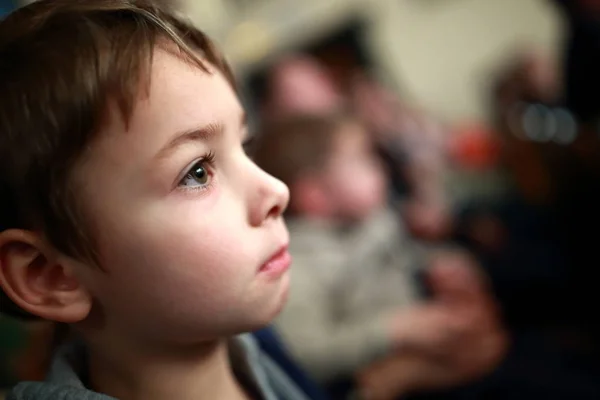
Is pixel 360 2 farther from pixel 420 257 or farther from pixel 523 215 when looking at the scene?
pixel 420 257

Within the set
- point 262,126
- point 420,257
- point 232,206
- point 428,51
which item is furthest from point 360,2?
point 232,206

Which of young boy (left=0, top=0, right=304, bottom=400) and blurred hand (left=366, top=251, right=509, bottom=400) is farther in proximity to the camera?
blurred hand (left=366, top=251, right=509, bottom=400)

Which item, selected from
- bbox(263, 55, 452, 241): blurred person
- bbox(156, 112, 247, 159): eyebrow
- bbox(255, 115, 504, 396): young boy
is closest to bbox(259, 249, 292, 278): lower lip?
bbox(156, 112, 247, 159): eyebrow

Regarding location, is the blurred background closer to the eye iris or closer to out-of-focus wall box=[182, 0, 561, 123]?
out-of-focus wall box=[182, 0, 561, 123]

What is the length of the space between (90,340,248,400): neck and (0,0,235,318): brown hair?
0.33 feet

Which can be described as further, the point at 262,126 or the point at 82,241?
the point at 262,126

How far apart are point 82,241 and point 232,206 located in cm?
11

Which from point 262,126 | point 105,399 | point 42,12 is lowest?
point 262,126

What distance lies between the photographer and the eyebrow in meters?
0.45

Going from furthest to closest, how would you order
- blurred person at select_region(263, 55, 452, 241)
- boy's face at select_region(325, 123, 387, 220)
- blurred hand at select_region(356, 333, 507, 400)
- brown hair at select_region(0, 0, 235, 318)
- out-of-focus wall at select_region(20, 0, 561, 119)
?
out-of-focus wall at select_region(20, 0, 561, 119) < blurred person at select_region(263, 55, 452, 241) < boy's face at select_region(325, 123, 387, 220) < blurred hand at select_region(356, 333, 507, 400) < brown hair at select_region(0, 0, 235, 318)

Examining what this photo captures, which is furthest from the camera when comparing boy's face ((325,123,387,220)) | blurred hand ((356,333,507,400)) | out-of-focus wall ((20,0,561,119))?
out-of-focus wall ((20,0,561,119))

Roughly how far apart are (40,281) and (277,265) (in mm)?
175

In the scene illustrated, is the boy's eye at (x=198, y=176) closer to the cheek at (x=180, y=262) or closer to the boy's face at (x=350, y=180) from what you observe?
the cheek at (x=180, y=262)

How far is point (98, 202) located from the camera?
45 centimetres
